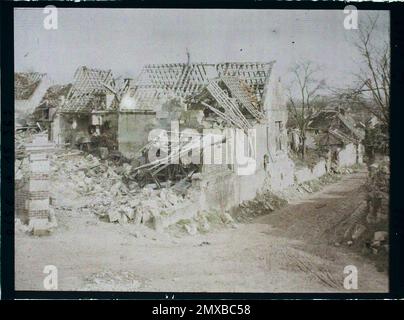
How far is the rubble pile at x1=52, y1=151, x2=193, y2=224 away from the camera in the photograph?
4207 mm

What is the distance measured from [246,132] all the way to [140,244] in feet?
4.38

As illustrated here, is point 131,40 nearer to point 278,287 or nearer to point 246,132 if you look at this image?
point 246,132

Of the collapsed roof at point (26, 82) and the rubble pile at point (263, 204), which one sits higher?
the collapsed roof at point (26, 82)

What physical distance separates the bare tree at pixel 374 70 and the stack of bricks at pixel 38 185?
2739 mm

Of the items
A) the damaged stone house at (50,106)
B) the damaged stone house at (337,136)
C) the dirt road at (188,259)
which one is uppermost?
the damaged stone house at (50,106)

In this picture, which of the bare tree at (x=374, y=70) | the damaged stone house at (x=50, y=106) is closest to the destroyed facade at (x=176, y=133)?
the damaged stone house at (x=50, y=106)

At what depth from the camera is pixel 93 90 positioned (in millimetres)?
4211

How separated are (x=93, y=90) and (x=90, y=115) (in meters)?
0.23

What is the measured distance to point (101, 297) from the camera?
4.11 m

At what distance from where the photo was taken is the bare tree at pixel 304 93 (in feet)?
13.6

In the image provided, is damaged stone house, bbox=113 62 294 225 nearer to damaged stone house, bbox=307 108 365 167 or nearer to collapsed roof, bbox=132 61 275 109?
collapsed roof, bbox=132 61 275 109

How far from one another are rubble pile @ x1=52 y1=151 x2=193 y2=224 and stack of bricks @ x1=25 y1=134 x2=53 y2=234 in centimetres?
11

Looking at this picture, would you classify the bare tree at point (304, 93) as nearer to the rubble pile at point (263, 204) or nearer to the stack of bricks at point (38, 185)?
the rubble pile at point (263, 204)
